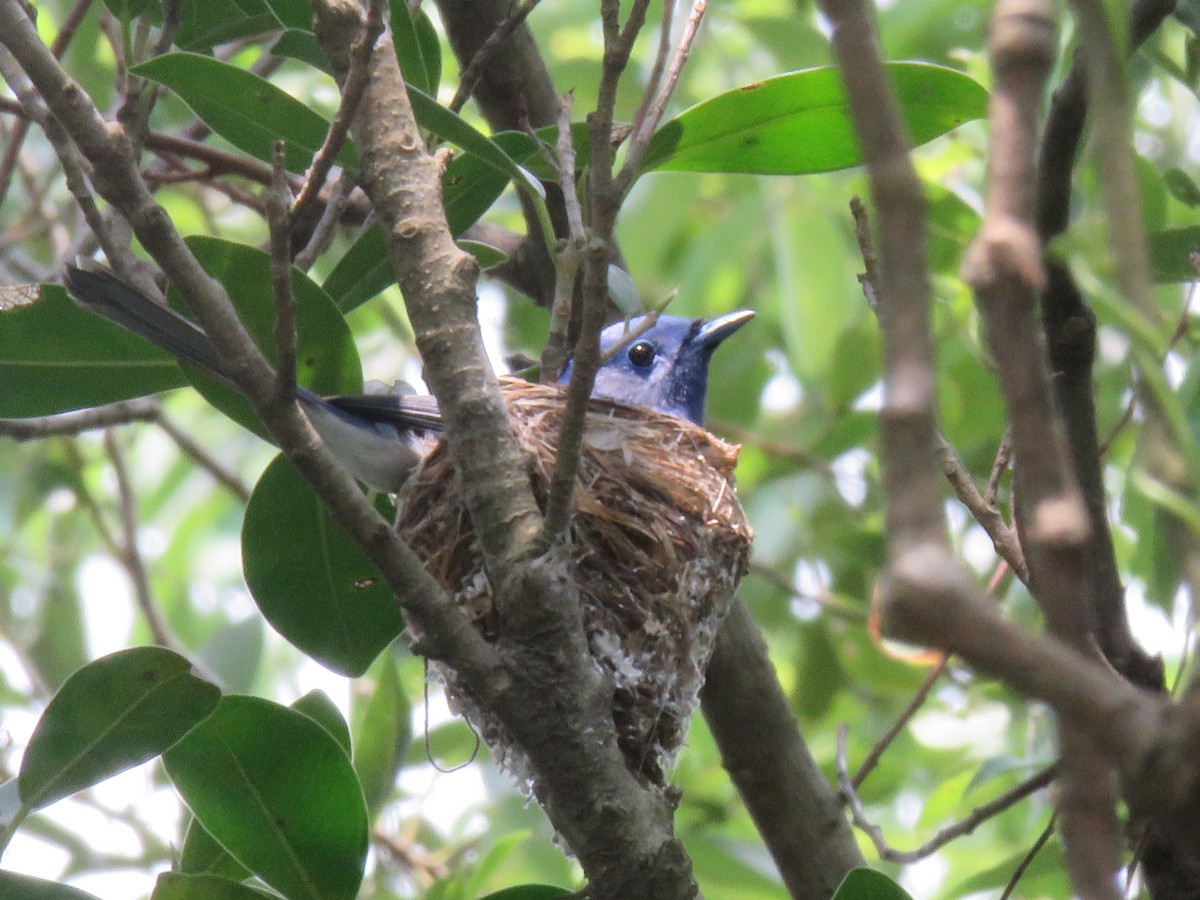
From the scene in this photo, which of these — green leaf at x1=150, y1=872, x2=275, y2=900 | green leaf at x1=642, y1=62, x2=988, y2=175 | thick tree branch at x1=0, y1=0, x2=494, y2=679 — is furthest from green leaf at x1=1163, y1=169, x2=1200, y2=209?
green leaf at x1=150, y1=872, x2=275, y2=900

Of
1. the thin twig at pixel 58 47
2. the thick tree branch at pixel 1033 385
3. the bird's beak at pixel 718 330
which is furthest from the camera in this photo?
the bird's beak at pixel 718 330

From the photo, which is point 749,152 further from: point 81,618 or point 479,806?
point 81,618

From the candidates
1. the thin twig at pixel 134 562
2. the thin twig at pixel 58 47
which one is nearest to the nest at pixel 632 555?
the thin twig at pixel 58 47

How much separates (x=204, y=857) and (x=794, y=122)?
1.82m

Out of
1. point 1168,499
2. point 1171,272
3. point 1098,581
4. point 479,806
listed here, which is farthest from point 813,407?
point 1168,499

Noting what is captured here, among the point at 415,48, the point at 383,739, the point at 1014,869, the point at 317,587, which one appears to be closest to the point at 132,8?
the point at 415,48

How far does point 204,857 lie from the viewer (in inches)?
103

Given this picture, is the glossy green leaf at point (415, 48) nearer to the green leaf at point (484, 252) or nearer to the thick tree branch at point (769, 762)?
the green leaf at point (484, 252)

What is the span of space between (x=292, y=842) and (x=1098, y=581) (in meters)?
1.43

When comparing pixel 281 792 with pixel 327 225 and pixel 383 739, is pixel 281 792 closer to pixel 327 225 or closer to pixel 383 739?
pixel 383 739

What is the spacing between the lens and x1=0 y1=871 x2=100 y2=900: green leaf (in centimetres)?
220

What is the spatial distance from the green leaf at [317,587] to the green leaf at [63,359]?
1.16 feet

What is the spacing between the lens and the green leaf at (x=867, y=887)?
214 cm

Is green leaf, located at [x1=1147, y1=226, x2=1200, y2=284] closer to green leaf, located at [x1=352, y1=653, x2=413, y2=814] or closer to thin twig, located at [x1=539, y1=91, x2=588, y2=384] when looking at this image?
thin twig, located at [x1=539, y1=91, x2=588, y2=384]
